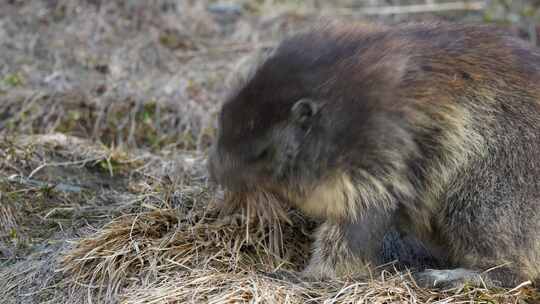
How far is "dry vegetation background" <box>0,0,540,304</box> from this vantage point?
434 cm

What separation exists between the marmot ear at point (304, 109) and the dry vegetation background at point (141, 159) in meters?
0.90

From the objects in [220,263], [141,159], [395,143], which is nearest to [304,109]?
[395,143]

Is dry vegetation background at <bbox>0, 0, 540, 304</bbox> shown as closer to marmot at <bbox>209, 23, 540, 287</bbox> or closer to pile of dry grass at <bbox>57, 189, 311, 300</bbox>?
pile of dry grass at <bbox>57, 189, 311, 300</bbox>

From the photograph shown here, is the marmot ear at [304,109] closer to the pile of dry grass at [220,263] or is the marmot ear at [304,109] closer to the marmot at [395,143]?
the marmot at [395,143]

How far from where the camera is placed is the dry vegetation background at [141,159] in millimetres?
4340

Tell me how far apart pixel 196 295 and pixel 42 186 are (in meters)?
2.01

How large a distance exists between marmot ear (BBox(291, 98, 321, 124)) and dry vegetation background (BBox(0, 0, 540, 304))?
2.96ft

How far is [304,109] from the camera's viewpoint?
4.12m

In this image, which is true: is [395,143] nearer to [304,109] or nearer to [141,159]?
[304,109]

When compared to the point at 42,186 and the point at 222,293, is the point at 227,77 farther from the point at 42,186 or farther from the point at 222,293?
the point at 222,293

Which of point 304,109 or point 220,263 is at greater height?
point 304,109

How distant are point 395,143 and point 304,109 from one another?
55 centimetres

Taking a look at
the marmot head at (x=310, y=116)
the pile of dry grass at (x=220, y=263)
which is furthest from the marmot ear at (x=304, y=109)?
the pile of dry grass at (x=220, y=263)

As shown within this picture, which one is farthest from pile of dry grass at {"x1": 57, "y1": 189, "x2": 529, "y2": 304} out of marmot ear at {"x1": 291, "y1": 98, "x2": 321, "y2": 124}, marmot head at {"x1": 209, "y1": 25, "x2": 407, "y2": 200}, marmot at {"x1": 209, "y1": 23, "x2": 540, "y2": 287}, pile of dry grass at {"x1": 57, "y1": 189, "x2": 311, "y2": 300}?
marmot ear at {"x1": 291, "y1": 98, "x2": 321, "y2": 124}
